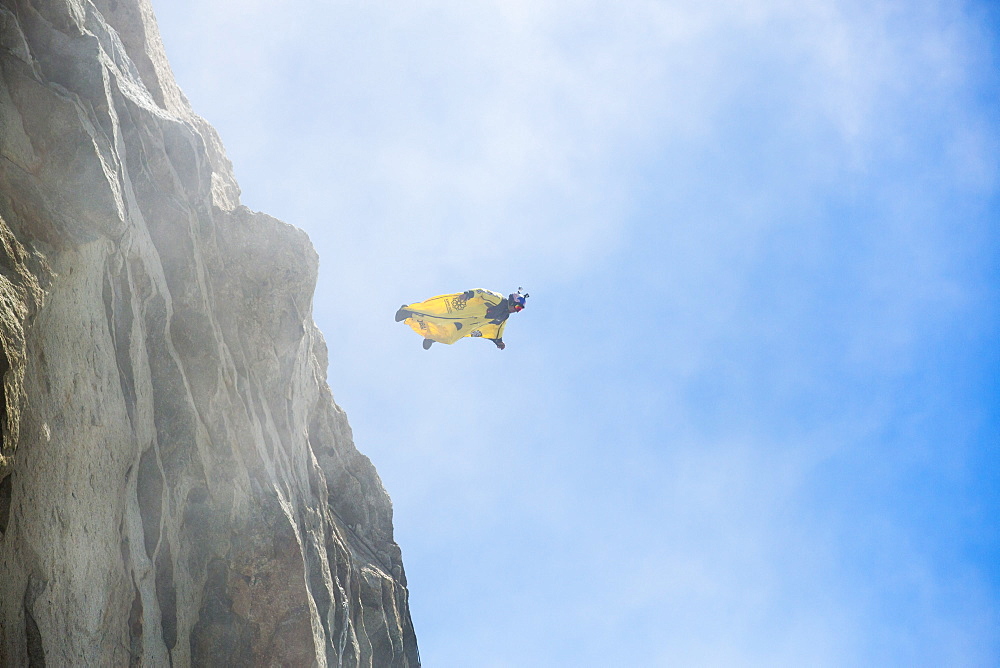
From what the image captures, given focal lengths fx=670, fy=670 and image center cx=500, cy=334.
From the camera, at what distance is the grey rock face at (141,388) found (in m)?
9.52

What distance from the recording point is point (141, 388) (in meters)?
12.5

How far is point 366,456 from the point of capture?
80.1 feet

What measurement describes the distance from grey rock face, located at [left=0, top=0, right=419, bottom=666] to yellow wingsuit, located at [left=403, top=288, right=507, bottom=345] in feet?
13.0

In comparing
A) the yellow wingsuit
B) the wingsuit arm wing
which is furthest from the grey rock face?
the wingsuit arm wing

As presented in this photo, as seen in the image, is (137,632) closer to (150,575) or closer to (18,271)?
(150,575)

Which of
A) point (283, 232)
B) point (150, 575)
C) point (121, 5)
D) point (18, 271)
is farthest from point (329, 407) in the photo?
point (18, 271)

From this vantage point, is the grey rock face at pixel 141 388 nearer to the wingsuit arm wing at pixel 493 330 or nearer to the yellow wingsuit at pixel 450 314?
the yellow wingsuit at pixel 450 314

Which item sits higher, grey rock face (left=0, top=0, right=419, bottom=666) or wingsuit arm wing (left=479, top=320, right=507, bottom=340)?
wingsuit arm wing (left=479, top=320, right=507, bottom=340)

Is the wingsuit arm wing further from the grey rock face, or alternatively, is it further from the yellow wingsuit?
the grey rock face

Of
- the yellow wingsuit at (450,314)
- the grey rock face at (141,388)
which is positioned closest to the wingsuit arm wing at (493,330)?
the yellow wingsuit at (450,314)

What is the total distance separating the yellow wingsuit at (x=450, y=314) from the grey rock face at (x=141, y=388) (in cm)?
395

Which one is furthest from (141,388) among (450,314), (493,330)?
(493,330)

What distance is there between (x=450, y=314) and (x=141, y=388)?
10.8 metres

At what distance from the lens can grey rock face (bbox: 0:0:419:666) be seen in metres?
9.52
